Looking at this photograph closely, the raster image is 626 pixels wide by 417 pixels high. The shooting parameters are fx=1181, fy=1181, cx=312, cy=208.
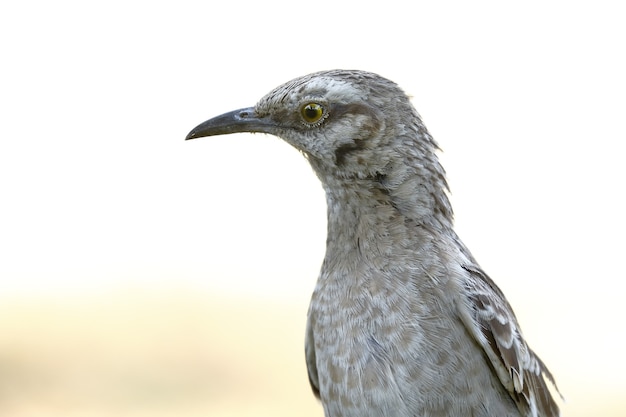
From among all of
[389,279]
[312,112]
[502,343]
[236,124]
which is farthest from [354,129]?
[502,343]

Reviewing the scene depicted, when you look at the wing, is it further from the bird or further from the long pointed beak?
the long pointed beak

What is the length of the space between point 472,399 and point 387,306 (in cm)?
63

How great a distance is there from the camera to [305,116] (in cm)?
618

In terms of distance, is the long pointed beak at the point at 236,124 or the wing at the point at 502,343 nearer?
the wing at the point at 502,343

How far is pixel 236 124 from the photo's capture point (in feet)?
20.9

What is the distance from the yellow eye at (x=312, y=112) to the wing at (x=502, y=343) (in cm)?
111

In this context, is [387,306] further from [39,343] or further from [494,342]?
[39,343]

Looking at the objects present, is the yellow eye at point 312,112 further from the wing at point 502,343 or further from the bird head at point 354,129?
the wing at point 502,343

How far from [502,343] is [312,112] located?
1543 millimetres

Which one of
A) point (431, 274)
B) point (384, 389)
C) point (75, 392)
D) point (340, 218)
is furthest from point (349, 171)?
point (75, 392)

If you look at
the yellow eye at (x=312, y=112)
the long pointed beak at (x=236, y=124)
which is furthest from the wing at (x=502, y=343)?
the long pointed beak at (x=236, y=124)

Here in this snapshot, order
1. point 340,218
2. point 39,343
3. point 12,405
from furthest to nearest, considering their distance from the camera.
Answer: point 39,343, point 12,405, point 340,218

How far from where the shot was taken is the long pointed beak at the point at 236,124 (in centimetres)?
632

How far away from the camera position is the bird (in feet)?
19.6
